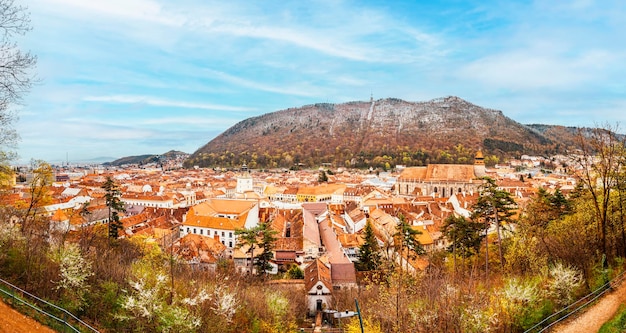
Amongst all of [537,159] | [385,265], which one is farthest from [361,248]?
[537,159]

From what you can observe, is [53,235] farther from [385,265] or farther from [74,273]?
[385,265]

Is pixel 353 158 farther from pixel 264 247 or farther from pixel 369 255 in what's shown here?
pixel 264 247

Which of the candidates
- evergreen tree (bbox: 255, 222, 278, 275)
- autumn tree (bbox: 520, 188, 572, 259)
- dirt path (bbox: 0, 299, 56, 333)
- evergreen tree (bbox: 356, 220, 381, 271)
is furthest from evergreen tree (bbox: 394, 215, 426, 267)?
dirt path (bbox: 0, 299, 56, 333)

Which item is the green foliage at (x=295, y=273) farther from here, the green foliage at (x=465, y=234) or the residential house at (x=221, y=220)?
the green foliage at (x=465, y=234)

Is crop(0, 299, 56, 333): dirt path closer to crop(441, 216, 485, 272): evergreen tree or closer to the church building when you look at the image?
crop(441, 216, 485, 272): evergreen tree

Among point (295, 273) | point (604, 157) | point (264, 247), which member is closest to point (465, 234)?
point (604, 157)

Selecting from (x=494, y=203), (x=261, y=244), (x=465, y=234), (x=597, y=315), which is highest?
(x=494, y=203)
